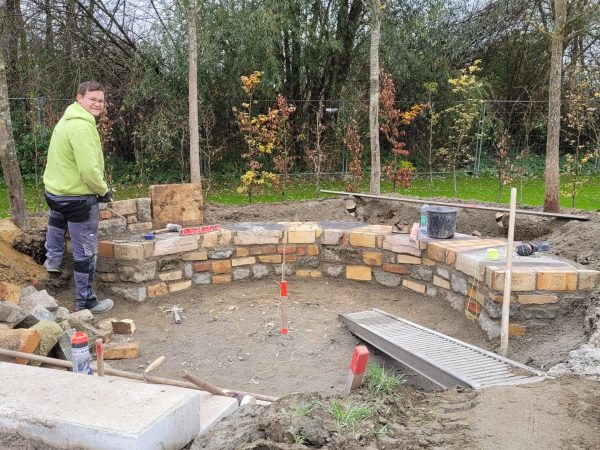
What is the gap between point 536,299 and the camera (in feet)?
13.7

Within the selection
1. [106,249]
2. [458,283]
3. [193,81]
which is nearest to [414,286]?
[458,283]

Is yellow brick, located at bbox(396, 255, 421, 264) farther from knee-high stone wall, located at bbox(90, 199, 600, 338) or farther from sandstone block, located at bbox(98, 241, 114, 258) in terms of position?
sandstone block, located at bbox(98, 241, 114, 258)

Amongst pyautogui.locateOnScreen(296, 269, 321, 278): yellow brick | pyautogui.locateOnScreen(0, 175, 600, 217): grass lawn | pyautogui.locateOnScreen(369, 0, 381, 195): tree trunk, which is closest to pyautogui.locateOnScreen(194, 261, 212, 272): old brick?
pyautogui.locateOnScreen(296, 269, 321, 278): yellow brick

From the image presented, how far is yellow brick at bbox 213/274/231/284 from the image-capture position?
587 cm

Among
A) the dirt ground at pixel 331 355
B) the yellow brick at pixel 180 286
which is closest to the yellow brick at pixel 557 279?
the dirt ground at pixel 331 355

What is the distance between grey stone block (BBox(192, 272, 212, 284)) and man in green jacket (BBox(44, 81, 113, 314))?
3.59 ft

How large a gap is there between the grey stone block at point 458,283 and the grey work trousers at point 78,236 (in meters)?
3.18

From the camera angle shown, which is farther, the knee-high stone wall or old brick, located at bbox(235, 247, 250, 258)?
old brick, located at bbox(235, 247, 250, 258)

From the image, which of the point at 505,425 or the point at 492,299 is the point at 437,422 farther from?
the point at 492,299

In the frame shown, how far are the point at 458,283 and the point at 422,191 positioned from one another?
6878mm

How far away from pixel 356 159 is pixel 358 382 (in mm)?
7970

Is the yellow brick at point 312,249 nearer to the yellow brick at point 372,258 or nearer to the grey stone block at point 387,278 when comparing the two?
the yellow brick at point 372,258

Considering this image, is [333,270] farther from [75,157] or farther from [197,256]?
[75,157]

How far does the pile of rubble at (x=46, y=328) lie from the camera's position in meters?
3.45
